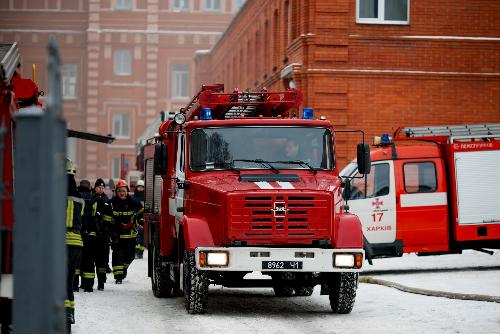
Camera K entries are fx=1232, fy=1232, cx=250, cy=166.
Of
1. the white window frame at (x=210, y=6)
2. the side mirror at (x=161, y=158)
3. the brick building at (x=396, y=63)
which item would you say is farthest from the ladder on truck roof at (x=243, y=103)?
the white window frame at (x=210, y=6)

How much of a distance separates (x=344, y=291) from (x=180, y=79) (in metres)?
66.5

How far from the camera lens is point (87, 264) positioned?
18.9m

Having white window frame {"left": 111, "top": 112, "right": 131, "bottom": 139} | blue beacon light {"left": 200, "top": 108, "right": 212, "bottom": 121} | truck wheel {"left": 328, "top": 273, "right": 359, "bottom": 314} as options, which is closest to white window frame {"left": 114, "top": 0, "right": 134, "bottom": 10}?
white window frame {"left": 111, "top": 112, "right": 131, "bottom": 139}

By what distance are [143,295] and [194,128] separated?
3674 mm

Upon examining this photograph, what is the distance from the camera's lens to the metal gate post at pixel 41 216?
21.1ft

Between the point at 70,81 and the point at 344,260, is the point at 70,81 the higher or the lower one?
the higher one

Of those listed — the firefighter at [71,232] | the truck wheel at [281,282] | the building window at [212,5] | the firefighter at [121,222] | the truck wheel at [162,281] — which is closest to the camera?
the firefighter at [71,232]

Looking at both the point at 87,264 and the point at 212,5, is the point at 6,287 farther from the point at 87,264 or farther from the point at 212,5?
the point at 212,5

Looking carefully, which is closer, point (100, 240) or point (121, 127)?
point (100, 240)

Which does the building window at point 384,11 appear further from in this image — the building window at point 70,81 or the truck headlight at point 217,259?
the building window at point 70,81

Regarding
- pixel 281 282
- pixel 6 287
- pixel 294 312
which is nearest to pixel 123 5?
pixel 294 312

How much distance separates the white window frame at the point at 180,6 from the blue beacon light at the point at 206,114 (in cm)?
6566

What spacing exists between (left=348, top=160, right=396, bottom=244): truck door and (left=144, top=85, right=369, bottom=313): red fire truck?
525 centimetres

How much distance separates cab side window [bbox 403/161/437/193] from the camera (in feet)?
71.7
